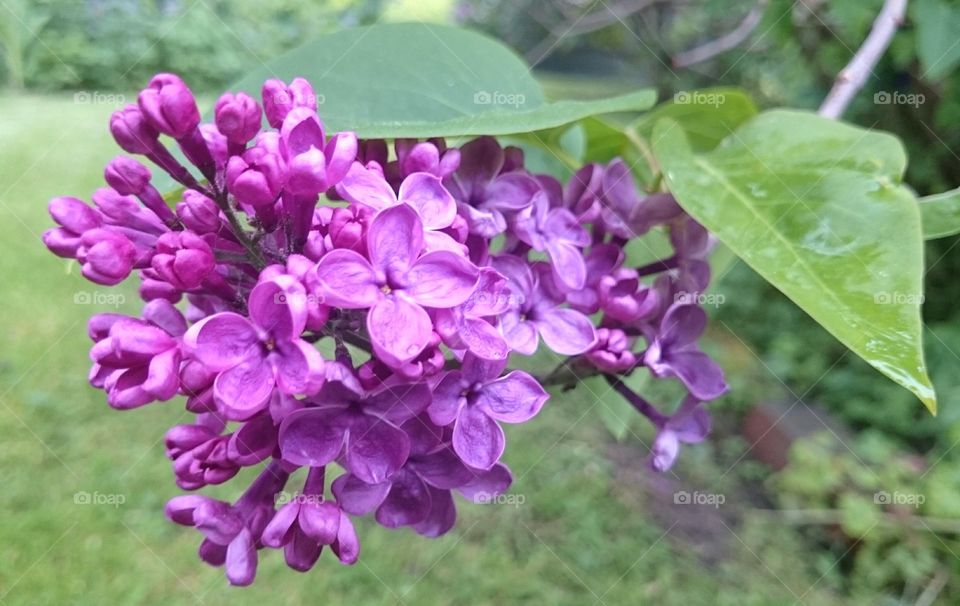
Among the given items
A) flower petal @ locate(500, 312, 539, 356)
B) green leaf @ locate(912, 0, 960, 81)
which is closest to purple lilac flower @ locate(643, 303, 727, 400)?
flower petal @ locate(500, 312, 539, 356)

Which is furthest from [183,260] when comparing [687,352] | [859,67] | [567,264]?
[859,67]

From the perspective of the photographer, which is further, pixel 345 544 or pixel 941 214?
pixel 941 214

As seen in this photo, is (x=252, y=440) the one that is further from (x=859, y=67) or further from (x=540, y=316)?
(x=859, y=67)

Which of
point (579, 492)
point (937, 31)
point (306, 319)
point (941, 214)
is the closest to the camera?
point (306, 319)

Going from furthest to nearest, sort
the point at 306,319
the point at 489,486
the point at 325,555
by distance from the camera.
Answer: the point at 325,555 < the point at 489,486 < the point at 306,319

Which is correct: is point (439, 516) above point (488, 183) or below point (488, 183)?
below

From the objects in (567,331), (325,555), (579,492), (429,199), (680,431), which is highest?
(429,199)
